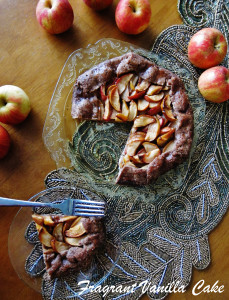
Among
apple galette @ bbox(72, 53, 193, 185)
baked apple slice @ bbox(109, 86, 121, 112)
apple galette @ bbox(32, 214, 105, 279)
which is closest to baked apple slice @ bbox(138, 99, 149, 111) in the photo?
apple galette @ bbox(72, 53, 193, 185)

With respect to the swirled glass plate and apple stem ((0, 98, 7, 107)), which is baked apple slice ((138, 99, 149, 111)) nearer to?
the swirled glass plate

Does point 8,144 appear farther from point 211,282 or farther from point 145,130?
point 211,282

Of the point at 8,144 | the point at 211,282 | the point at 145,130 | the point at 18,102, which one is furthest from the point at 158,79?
the point at 211,282

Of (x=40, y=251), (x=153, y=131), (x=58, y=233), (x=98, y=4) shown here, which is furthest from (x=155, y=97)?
(x=40, y=251)

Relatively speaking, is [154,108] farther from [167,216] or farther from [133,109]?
[167,216]

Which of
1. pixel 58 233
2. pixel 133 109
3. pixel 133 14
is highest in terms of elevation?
pixel 133 14

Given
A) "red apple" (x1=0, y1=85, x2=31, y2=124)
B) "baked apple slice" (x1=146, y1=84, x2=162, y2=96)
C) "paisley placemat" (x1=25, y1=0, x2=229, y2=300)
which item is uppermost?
"red apple" (x1=0, y1=85, x2=31, y2=124)

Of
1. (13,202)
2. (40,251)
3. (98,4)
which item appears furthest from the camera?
(98,4)
